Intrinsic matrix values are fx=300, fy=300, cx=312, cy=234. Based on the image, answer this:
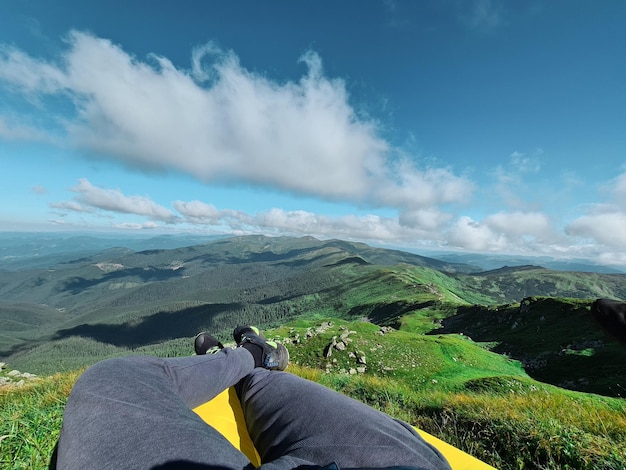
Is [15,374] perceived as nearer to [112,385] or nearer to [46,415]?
[46,415]

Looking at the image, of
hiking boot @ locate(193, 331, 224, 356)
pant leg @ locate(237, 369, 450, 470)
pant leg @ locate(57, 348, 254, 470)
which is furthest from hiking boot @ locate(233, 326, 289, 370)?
pant leg @ locate(57, 348, 254, 470)

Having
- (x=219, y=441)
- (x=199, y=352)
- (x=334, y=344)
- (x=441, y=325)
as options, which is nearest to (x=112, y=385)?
(x=219, y=441)

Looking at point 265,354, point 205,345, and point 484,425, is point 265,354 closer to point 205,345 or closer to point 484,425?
point 205,345

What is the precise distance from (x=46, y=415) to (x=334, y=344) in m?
25.5

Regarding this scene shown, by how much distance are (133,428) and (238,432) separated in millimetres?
1435

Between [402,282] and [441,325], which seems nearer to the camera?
[441,325]

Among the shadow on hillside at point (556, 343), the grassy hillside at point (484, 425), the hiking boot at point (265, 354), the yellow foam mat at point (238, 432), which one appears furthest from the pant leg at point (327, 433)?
the shadow on hillside at point (556, 343)

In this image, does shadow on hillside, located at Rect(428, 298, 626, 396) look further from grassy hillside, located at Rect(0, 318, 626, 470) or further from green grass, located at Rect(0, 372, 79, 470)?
green grass, located at Rect(0, 372, 79, 470)

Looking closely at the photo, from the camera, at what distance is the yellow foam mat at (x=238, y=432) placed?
9.04ft

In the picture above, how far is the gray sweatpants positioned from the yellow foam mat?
19 centimetres

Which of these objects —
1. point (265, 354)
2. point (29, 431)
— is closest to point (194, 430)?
point (29, 431)

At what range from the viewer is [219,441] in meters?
2.00

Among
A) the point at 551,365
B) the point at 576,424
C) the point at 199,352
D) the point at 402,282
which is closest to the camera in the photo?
the point at 576,424

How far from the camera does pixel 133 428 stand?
190 centimetres
